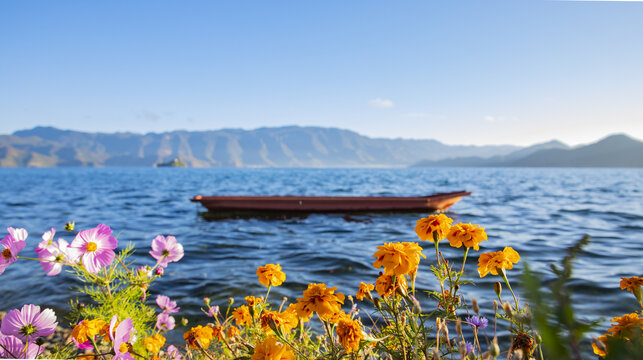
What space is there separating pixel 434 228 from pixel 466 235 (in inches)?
7.0

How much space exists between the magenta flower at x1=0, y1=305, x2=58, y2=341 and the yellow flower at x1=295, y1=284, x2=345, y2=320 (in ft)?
4.78

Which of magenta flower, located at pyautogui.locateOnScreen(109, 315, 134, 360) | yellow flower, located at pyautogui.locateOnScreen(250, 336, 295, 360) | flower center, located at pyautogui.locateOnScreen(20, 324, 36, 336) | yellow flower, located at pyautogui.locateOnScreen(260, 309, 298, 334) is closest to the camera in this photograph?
yellow flower, located at pyautogui.locateOnScreen(250, 336, 295, 360)

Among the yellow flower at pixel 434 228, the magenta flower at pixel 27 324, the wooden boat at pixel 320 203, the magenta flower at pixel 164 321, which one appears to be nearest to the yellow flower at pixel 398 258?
the yellow flower at pixel 434 228

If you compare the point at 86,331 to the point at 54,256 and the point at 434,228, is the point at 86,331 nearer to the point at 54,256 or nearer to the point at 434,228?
the point at 54,256

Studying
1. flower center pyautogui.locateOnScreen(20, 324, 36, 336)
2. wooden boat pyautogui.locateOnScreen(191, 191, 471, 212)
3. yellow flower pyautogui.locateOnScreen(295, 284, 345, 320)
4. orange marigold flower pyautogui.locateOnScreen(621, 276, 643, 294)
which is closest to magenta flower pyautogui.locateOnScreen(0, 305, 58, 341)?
flower center pyautogui.locateOnScreen(20, 324, 36, 336)

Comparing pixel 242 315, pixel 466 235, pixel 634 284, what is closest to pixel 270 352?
pixel 242 315

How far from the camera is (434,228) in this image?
2.04m

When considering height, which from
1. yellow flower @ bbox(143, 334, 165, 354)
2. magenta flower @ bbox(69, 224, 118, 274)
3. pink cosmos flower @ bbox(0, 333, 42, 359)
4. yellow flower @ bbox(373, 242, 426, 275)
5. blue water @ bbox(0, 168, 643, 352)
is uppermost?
yellow flower @ bbox(373, 242, 426, 275)

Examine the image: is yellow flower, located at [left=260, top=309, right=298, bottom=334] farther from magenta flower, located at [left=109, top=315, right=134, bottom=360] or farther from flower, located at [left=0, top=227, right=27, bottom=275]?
flower, located at [left=0, top=227, right=27, bottom=275]

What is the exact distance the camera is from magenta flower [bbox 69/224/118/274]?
6.98 ft

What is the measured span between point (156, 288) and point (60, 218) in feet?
53.1

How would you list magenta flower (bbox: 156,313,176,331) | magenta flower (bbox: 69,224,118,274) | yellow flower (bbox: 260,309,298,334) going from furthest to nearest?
magenta flower (bbox: 156,313,176,331), magenta flower (bbox: 69,224,118,274), yellow flower (bbox: 260,309,298,334)

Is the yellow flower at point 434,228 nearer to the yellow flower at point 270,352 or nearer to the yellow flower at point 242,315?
the yellow flower at point 270,352

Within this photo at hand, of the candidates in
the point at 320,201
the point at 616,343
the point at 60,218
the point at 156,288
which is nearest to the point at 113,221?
the point at 60,218
